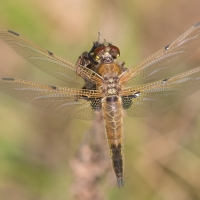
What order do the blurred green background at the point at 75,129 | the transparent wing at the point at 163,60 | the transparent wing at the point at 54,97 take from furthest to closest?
the blurred green background at the point at 75,129 < the transparent wing at the point at 163,60 < the transparent wing at the point at 54,97

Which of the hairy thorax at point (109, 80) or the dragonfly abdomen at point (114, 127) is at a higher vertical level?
the hairy thorax at point (109, 80)

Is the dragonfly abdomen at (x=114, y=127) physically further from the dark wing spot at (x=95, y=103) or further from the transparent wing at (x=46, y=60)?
the transparent wing at (x=46, y=60)

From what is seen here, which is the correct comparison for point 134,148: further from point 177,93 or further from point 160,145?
point 177,93

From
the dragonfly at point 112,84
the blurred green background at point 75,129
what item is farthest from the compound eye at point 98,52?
the blurred green background at point 75,129

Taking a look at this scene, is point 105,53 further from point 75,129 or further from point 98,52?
point 75,129

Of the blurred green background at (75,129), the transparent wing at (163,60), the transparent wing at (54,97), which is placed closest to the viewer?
the transparent wing at (54,97)

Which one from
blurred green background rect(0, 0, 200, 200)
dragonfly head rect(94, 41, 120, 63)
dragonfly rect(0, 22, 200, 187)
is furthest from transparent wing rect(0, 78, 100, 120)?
blurred green background rect(0, 0, 200, 200)
